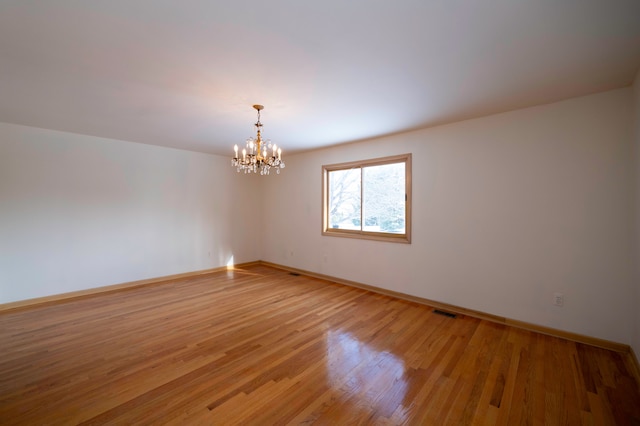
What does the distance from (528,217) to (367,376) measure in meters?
2.54

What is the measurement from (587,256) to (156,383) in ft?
13.7

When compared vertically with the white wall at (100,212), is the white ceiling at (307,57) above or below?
above

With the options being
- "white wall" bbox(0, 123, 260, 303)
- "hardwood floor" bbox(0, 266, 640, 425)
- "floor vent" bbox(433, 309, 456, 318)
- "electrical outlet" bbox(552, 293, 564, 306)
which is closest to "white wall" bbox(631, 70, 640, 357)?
"hardwood floor" bbox(0, 266, 640, 425)

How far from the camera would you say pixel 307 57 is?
1999mm

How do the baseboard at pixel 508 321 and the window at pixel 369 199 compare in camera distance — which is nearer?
the baseboard at pixel 508 321

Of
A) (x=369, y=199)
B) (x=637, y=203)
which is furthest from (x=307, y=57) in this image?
(x=637, y=203)

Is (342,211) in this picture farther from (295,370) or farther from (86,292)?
(86,292)

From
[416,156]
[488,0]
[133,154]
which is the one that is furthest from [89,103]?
[416,156]

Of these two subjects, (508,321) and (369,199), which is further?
(369,199)

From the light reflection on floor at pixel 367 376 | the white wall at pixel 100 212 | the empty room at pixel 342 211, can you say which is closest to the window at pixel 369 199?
the empty room at pixel 342 211

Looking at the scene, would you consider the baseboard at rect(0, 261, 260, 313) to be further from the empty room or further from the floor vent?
the floor vent

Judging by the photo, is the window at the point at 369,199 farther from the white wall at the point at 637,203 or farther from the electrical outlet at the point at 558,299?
the white wall at the point at 637,203

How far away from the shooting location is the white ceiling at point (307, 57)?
1.54 meters

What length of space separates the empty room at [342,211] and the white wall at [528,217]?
2 cm
